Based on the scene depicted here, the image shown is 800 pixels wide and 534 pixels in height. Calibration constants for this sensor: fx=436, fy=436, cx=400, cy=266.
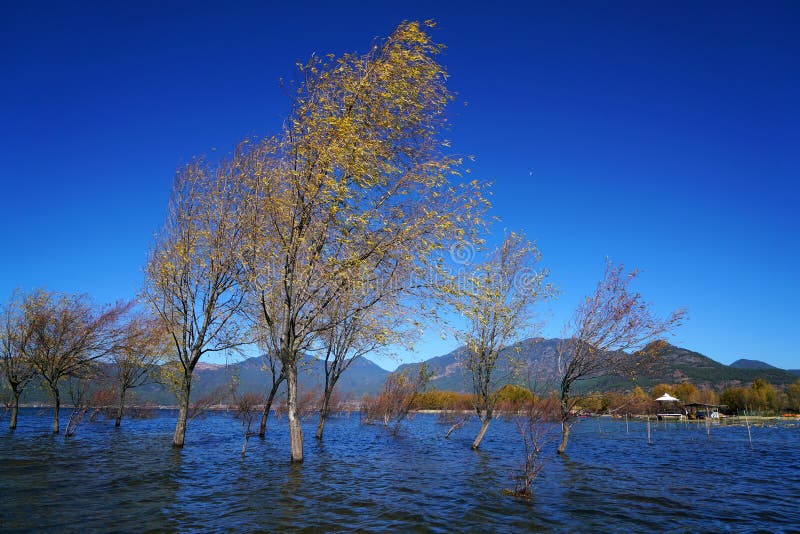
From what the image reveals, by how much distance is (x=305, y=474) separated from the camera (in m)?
17.9

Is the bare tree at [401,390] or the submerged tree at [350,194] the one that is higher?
the submerged tree at [350,194]

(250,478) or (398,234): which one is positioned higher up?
(398,234)

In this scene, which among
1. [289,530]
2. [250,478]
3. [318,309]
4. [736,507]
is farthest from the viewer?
[318,309]

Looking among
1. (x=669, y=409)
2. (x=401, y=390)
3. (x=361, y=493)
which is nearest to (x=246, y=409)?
(x=401, y=390)

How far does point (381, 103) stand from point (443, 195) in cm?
463

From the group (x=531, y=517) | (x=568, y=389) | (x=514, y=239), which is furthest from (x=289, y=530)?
(x=514, y=239)

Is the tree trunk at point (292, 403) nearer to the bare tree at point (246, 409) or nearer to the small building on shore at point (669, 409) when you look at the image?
the bare tree at point (246, 409)

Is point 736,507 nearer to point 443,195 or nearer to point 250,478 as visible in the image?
point 443,195

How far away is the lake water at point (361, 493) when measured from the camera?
11406 millimetres

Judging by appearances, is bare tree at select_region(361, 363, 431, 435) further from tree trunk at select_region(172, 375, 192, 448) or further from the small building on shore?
the small building on shore

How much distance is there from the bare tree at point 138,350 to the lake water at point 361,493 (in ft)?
32.6

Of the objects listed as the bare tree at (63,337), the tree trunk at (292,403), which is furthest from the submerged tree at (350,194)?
the bare tree at (63,337)

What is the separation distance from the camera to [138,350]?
37375 mm

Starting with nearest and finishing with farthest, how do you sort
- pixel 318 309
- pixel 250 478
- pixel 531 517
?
pixel 531 517, pixel 250 478, pixel 318 309
